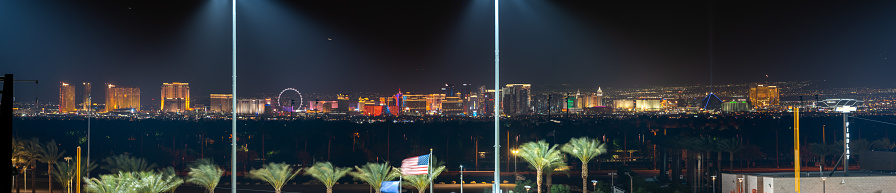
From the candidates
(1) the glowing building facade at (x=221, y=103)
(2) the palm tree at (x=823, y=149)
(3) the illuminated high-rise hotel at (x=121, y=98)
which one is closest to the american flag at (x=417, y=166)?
(1) the glowing building facade at (x=221, y=103)

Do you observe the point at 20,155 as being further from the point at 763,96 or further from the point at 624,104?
the point at 624,104

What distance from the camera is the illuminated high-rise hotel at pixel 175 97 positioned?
5709 cm

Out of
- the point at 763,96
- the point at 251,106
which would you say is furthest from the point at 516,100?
the point at 251,106

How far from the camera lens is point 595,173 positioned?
4919cm

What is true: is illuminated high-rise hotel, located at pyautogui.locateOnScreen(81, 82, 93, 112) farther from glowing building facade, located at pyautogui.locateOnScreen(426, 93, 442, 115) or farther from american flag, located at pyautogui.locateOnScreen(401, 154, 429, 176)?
american flag, located at pyautogui.locateOnScreen(401, 154, 429, 176)

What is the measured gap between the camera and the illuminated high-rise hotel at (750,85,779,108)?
7056 cm

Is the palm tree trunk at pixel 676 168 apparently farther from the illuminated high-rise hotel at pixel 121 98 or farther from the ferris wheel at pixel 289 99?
the illuminated high-rise hotel at pixel 121 98

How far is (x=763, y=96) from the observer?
75.7 metres

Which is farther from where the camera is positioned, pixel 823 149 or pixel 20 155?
pixel 823 149

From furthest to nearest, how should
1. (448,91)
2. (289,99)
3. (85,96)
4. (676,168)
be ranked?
(448,91), (289,99), (85,96), (676,168)

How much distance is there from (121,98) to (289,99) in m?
21.0

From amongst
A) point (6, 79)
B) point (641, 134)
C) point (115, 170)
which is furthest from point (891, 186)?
point (641, 134)

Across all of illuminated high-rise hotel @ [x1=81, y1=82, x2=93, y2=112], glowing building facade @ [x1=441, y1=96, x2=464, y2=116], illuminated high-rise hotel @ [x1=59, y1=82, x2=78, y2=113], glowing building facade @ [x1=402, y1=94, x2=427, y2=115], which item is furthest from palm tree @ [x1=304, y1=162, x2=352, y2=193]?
Result: glowing building facade @ [x1=402, y1=94, x2=427, y2=115]

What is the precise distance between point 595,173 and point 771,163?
2306 centimetres
